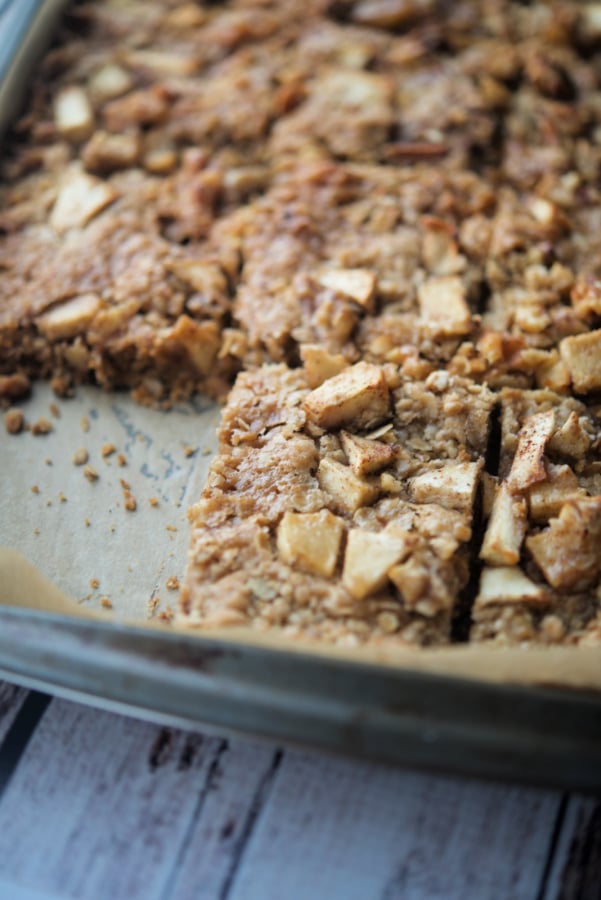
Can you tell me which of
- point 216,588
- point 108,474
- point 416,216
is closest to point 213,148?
point 416,216

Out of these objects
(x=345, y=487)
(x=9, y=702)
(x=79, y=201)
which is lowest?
(x=9, y=702)

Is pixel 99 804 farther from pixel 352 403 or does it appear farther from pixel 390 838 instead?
pixel 352 403

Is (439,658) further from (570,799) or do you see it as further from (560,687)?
(570,799)

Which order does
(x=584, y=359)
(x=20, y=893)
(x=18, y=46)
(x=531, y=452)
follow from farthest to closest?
(x=18, y=46), (x=584, y=359), (x=531, y=452), (x=20, y=893)

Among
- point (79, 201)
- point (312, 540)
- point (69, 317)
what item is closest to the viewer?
point (312, 540)

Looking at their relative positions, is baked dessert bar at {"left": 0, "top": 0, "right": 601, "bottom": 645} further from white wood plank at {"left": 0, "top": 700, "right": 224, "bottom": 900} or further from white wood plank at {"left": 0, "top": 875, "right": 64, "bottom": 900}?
white wood plank at {"left": 0, "top": 875, "right": 64, "bottom": 900}

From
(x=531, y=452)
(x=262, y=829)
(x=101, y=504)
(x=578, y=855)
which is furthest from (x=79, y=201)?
(x=578, y=855)
